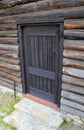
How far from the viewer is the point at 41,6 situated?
255 centimetres

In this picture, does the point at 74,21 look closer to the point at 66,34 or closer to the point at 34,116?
the point at 66,34

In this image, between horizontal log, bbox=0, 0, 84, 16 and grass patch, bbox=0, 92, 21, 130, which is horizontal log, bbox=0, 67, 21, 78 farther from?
horizontal log, bbox=0, 0, 84, 16

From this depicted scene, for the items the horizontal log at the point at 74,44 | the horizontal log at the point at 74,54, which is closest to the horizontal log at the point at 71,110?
the horizontal log at the point at 74,54

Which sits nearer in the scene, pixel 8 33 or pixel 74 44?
pixel 74 44

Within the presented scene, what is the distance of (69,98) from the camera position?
2.70 meters

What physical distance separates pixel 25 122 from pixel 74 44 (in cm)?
193

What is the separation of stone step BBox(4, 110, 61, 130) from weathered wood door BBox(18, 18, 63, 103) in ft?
2.06

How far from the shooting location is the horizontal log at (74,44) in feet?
7.38

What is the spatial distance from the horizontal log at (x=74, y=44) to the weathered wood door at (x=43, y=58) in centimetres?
14

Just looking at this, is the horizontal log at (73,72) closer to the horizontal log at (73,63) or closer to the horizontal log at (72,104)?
the horizontal log at (73,63)

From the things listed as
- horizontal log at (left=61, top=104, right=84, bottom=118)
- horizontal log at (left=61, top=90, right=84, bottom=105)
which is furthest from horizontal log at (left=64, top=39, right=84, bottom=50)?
horizontal log at (left=61, top=104, right=84, bottom=118)

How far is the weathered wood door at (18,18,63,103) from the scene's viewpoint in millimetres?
2691

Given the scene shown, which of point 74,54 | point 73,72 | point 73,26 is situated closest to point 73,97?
point 73,72

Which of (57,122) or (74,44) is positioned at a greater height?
(74,44)
